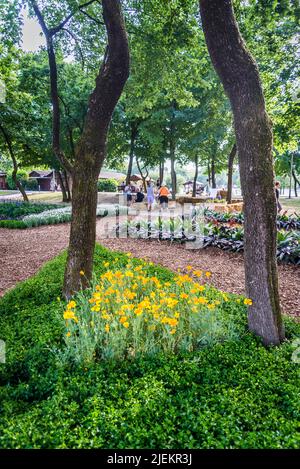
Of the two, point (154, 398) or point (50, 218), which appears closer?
point (154, 398)

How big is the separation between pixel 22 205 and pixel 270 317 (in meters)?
18.1

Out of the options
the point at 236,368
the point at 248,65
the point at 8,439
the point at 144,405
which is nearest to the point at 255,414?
the point at 236,368

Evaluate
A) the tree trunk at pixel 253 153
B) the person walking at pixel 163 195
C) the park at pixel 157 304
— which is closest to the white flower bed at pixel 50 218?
the person walking at pixel 163 195

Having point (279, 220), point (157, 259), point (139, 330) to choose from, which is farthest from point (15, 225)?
point (139, 330)

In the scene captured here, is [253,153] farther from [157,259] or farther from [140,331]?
[157,259]

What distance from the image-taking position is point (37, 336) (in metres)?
3.18

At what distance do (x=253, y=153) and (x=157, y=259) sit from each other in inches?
198

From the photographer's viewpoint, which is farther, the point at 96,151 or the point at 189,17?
the point at 189,17

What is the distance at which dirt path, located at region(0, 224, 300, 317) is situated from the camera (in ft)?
19.4

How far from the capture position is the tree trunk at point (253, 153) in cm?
297

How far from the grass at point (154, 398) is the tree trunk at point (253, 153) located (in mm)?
454

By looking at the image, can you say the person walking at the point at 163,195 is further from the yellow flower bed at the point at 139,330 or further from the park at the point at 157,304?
the yellow flower bed at the point at 139,330

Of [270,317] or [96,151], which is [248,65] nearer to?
[96,151]

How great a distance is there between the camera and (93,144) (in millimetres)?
4188
